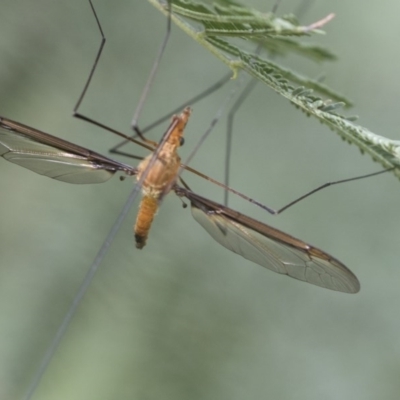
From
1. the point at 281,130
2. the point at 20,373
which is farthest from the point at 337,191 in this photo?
the point at 20,373

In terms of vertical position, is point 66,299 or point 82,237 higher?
point 82,237

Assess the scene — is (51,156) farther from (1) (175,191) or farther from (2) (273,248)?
(2) (273,248)

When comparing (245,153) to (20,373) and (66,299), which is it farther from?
(20,373)

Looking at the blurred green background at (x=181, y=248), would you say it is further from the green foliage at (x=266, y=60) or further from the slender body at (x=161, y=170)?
the green foliage at (x=266, y=60)

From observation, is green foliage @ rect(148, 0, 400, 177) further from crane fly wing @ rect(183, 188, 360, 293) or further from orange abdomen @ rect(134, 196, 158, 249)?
orange abdomen @ rect(134, 196, 158, 249)

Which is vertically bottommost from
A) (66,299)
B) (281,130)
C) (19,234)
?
(66,299)

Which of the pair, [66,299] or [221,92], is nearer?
[66,299]

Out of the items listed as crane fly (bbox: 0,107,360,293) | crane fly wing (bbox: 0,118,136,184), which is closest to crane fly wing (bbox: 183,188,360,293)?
crane fly (bbox: 0,107,360,293)

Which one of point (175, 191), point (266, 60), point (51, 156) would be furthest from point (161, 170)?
point (266, 60)
